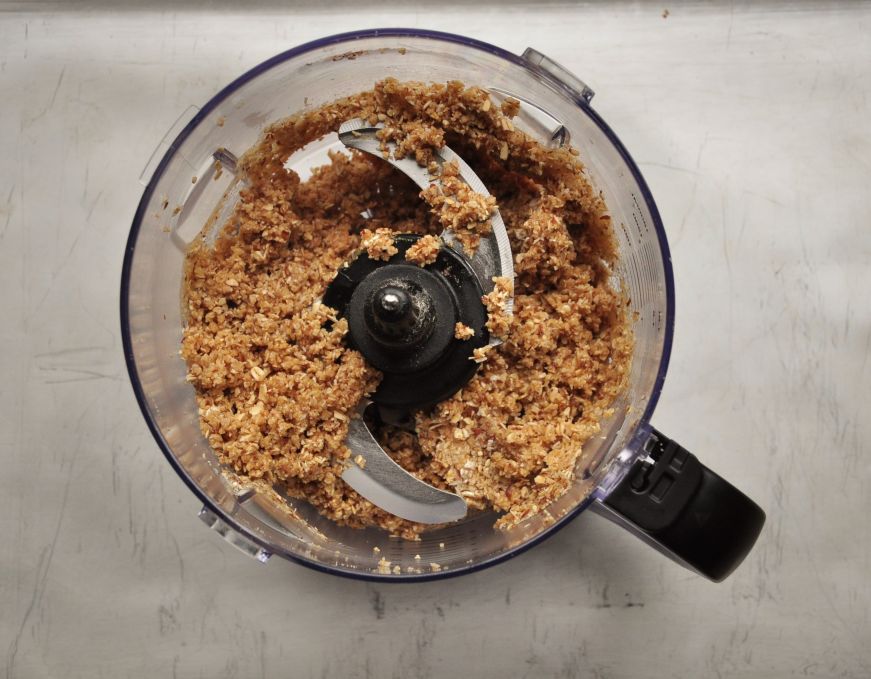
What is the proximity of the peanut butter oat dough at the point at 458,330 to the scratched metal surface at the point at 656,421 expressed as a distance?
244 mm

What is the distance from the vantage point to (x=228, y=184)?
3.82ft

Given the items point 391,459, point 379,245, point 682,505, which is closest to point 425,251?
point 379,245

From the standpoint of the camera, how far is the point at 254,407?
3.47ft

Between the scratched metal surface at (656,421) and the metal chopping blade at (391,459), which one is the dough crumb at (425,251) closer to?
the metal chopping blade at (391,459)

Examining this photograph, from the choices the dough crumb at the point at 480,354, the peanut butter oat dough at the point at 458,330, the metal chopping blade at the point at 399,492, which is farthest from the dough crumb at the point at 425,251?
the metal chopping blade at the point at 399,492

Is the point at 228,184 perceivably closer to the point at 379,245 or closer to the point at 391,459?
the point at 379,245

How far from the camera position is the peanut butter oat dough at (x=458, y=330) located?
41.8 inches

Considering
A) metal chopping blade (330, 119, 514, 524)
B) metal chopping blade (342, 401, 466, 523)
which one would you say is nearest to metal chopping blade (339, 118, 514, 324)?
metal chopping blade (330, 119, 514, 524)

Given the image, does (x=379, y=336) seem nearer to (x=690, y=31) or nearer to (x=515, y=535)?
(x=515, y=535)

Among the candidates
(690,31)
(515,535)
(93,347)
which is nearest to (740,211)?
(690,31)

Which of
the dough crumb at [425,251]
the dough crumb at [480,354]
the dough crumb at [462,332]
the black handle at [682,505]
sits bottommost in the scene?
the black handle at [682,505]

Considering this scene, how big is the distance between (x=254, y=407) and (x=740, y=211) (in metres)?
0.90

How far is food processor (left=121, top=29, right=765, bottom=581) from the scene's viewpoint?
1.01 meters

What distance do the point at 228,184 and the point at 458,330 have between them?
1.44 ft
